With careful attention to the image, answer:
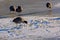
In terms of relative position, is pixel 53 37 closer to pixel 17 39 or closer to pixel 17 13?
pixel 17 39

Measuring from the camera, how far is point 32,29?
733 centimetres

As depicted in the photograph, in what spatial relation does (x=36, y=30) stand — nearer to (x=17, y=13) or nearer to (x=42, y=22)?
(x=42, y=22)

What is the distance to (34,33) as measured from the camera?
696cm

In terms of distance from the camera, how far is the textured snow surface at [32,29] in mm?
6740

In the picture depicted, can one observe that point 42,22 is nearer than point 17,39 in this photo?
No

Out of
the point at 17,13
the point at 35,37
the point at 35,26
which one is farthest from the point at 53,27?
the point at 17,13

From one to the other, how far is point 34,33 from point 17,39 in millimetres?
622

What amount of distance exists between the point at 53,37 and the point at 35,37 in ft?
1.54

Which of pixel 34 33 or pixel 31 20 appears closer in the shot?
pixel 34 33

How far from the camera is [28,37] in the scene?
6.63 meters

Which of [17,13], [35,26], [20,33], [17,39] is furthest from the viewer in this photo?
[17,13]

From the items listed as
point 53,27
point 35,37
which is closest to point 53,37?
point 35,37

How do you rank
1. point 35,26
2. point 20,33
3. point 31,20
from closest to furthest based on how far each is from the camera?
point 20,33
point 35,26
point 31,20

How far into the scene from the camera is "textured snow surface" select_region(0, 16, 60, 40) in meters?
6.74
